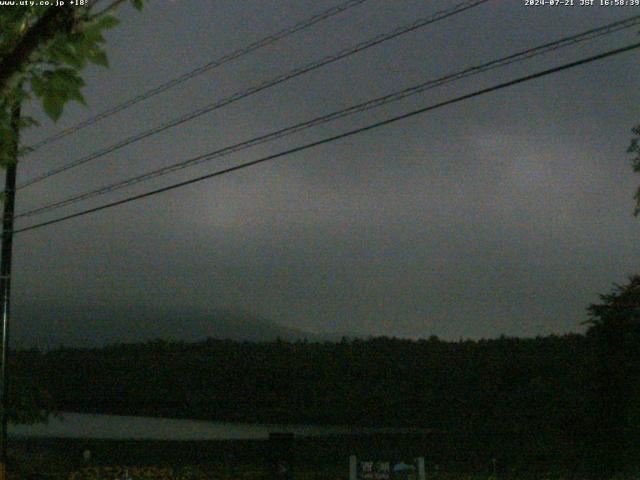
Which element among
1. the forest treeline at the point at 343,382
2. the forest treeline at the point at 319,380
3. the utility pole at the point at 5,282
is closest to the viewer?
the utility pole at the point at 5,282

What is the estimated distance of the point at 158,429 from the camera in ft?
124

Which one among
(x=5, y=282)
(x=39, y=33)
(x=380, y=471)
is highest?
(x=5, y=282)

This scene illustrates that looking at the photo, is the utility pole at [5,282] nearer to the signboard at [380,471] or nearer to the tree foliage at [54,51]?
the signboard at [380,471]

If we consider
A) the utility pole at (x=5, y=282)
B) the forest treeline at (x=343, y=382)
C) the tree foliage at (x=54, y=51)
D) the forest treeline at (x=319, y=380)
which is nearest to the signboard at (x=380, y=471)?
the utility pole at (x=5, y=282)

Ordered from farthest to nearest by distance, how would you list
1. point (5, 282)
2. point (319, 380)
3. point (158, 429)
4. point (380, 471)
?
point (319, 380)
point (158, 429)
point (5, 282)
point (380, 471)

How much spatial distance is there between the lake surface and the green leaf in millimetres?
31295

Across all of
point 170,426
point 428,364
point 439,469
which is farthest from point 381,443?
point 170,426

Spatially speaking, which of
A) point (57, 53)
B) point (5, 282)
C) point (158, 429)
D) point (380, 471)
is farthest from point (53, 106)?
point (158, 429)

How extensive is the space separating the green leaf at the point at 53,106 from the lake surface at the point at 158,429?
31295 mm

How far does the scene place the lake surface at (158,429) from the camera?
35.5 meters

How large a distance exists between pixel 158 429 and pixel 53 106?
116ft

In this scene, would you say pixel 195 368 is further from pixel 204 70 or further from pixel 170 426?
pixel 204 70

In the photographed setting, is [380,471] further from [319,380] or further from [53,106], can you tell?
[319,380]

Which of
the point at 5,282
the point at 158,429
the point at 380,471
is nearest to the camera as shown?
the point at 380,471
